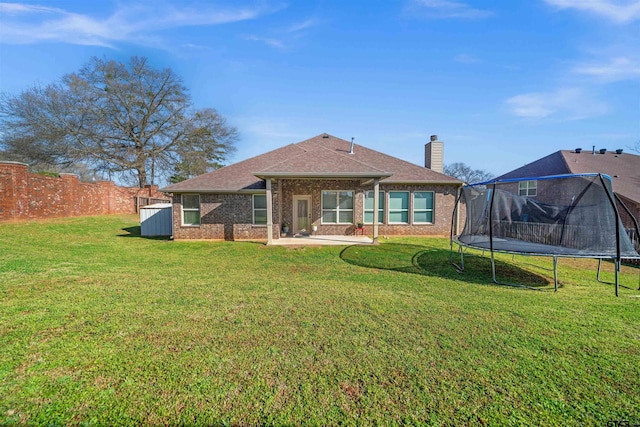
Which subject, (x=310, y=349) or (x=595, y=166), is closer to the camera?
(x=310, y=349)

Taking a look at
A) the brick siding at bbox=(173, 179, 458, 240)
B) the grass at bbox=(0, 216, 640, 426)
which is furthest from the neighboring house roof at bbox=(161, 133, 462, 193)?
the grass at bbox=(0, 216, 640, 426)

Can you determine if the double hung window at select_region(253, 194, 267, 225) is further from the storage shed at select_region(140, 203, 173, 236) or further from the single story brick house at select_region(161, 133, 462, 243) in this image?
the storage shed at select_region(140, 203, 173, 236)

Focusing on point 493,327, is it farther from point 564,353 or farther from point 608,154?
point 608,154

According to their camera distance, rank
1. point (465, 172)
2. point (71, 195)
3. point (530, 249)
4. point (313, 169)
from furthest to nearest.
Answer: point (465, 172) → point (71, 195) → point (313, 169) → point (530, 249)

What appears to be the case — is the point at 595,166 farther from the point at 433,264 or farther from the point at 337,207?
the point at 433,264

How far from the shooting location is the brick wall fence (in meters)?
12.5

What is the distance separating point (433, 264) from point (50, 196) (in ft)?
62.8

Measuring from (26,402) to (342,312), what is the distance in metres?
3.53

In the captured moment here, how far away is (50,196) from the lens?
14.8 meters

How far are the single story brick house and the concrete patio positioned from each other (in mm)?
637

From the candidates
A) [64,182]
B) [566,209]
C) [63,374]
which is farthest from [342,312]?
[64,182]

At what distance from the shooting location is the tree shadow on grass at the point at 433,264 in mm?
6730

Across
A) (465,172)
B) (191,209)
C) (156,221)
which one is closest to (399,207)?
(191,209)

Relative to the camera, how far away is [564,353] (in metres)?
3.28
